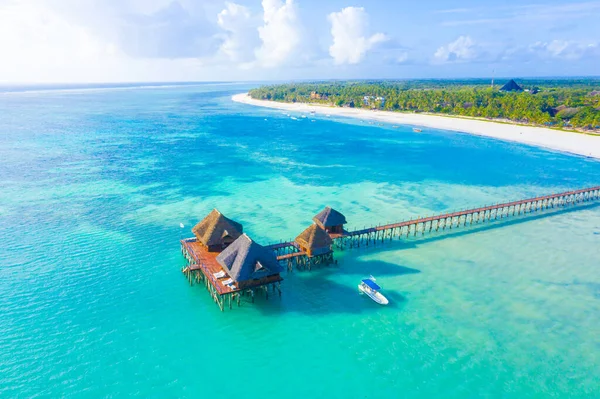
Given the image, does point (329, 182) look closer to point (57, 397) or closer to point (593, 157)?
point (57, 397)

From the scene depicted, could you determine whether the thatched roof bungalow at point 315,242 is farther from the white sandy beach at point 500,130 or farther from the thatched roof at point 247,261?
the white sandy beach at point 500,130

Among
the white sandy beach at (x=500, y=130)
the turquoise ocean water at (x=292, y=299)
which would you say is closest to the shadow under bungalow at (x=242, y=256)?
the turquoise ocean water at (x=292, y=299)

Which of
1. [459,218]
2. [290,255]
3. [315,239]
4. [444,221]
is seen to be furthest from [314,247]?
[459,218]

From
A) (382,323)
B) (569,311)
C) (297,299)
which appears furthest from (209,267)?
(569,311)

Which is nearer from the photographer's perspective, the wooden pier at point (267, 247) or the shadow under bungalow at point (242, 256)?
the shadow under bungalow at point (242, 256)

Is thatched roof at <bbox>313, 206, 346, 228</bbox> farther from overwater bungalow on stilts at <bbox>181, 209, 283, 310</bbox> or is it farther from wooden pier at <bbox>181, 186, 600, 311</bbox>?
overwater bungalow on stilts at <bbox>181, 209, 283, 310</bbox>

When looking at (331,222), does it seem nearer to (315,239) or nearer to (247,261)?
(315,239)
